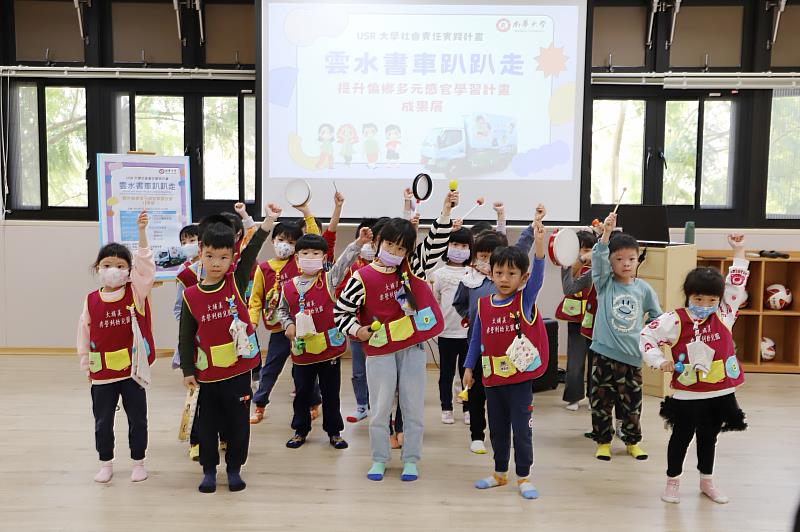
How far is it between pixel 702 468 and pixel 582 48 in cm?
327

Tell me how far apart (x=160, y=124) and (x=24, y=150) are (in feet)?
3.91

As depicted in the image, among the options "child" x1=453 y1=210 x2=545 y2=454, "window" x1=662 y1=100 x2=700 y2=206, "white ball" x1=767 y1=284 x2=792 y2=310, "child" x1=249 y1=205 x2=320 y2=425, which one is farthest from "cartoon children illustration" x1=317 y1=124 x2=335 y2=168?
"white ball" x1=767 y1=284 x2=792 y2=310

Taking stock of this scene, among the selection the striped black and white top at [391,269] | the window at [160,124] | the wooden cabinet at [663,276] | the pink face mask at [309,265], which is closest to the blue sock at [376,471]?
the striped black and white top at [391,269]

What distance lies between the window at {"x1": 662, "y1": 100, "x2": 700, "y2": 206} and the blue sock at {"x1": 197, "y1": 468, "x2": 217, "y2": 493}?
4259 millimetres

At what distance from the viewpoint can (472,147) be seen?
4848 mm

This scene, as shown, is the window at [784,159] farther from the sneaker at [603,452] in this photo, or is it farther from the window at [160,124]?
the window at [160,124]

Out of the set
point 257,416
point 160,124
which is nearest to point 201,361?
point 257,416

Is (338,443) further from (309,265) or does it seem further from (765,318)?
(765,318)

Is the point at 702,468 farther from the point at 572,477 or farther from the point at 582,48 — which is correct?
the point at 582,48

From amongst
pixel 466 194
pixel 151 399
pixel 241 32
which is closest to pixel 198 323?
pixel 151 399

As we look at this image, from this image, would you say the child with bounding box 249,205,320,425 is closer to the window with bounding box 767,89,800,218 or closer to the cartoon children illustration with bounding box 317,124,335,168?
the cartoon children illustration with bounding box 317,124,335,168

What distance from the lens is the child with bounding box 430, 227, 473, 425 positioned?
11.1 feet

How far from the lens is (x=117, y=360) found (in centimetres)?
268

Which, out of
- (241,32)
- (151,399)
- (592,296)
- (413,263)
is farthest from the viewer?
(241,32)
